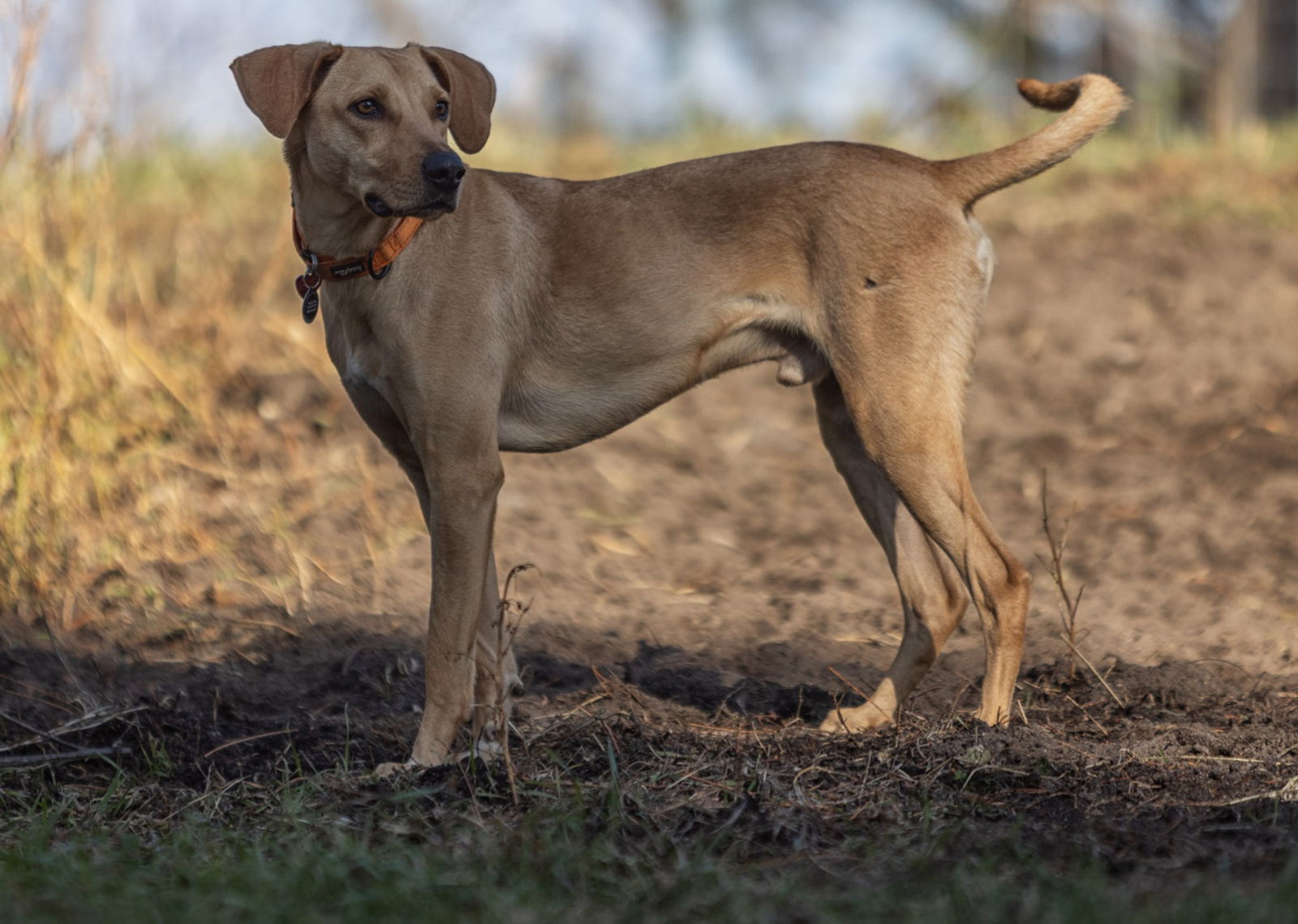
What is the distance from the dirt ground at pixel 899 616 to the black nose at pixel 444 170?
1538 millimetres

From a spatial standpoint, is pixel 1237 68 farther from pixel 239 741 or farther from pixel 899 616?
pixel 239 741

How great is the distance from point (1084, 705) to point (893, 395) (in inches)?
45.3

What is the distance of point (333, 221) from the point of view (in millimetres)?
3963

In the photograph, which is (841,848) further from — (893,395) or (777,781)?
(893,395)

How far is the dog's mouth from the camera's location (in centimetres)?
367

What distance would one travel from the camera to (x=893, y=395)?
3.99 m

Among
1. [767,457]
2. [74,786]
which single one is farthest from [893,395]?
[767,457]

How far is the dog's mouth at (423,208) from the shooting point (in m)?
3.67

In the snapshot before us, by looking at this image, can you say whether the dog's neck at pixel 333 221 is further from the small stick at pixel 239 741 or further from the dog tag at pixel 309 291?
the small stick at pixel 239 741

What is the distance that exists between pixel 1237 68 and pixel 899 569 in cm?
1018

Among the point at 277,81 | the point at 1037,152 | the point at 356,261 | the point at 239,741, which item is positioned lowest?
the point at 239,741

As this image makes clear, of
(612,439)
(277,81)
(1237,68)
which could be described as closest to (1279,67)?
(1237,68)

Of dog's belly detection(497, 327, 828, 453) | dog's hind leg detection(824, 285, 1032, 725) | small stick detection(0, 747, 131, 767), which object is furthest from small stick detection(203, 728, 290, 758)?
dog's hind leg detection(824, 285, 1032, 725)

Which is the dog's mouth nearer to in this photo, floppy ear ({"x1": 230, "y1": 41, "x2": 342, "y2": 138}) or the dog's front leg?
floppy ear ({"x1": 230, "y1": 41, "x2": 342, "y2": 138})
